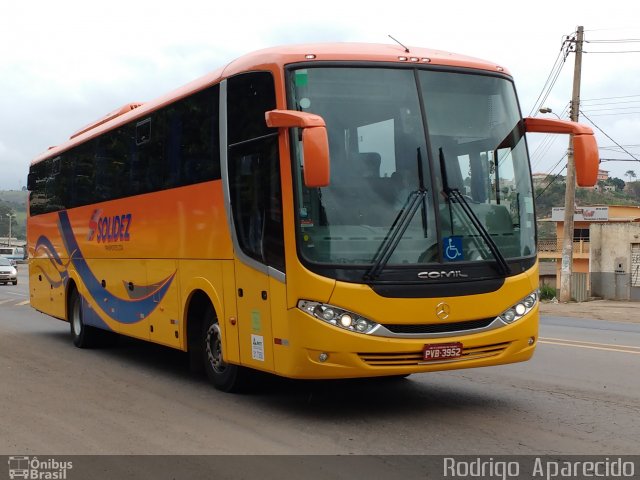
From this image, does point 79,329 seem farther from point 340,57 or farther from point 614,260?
point 614,260

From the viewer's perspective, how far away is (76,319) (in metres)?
14.9

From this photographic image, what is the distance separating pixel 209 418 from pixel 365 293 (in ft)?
6.25

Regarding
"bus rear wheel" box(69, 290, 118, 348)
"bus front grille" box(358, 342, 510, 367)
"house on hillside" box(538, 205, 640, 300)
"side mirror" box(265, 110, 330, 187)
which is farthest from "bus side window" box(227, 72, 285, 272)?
"house on hillside" box(538, 205, 640, 300)

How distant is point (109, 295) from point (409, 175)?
6625 mm

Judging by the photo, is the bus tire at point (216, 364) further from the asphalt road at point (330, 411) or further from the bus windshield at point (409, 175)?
the bus windshield at point (409, 175)

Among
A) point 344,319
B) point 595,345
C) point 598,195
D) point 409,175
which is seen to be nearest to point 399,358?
point 344,319

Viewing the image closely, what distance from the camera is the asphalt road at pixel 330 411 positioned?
688 cm

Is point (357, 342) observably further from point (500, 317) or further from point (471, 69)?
point (471, 69)

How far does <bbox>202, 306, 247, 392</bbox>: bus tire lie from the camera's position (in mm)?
9258

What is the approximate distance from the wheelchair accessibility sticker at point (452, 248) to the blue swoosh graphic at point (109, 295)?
12.7ft

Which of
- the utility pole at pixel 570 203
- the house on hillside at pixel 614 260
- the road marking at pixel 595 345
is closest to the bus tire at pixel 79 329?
the road marking at pixel 595 345

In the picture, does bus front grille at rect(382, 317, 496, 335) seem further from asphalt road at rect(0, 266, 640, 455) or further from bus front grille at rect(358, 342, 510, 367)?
asphalt road at rect(0, 266, 640, 455)

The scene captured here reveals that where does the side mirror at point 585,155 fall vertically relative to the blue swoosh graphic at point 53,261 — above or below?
above

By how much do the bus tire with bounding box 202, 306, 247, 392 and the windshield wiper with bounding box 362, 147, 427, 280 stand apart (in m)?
2.37
